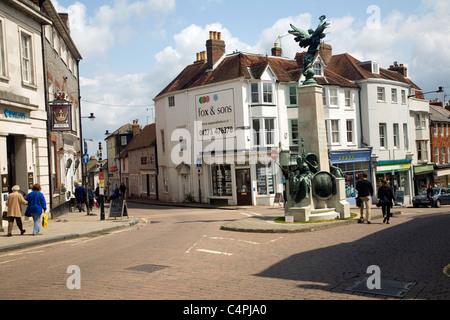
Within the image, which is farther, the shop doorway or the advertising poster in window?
the advertising poster in window

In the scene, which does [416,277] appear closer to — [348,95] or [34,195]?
[34,195]

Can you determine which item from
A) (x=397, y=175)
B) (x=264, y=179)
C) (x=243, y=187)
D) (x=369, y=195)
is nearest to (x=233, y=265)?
(x=369, y=195)

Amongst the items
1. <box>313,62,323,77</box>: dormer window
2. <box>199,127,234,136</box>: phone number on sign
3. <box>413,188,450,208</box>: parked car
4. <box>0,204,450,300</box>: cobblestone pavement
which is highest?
<box>313,62,323,77</box>: dormer window

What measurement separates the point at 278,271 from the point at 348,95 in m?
31.8

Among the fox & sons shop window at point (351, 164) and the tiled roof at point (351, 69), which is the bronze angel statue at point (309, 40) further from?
the tiled roof at point (351, 69)

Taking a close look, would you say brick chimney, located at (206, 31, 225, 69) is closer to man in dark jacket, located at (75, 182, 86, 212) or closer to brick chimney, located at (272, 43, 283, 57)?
brick chimney, located at (272, 43, 283, 57)

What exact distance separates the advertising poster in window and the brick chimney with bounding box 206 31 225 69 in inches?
127

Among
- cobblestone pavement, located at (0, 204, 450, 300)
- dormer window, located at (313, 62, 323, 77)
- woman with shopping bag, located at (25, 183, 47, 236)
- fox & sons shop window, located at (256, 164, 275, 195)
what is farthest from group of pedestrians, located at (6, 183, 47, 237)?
dormer window, located at (313, 62, 323, 77)

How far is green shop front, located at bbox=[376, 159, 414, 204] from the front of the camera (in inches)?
1583

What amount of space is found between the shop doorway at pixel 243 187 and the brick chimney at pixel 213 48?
9.17m

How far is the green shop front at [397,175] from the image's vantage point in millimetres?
40219

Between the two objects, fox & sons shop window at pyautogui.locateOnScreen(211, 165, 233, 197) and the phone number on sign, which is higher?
the phone number on sign

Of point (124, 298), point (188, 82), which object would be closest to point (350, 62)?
point (188, 82)

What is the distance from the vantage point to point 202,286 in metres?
7.72
